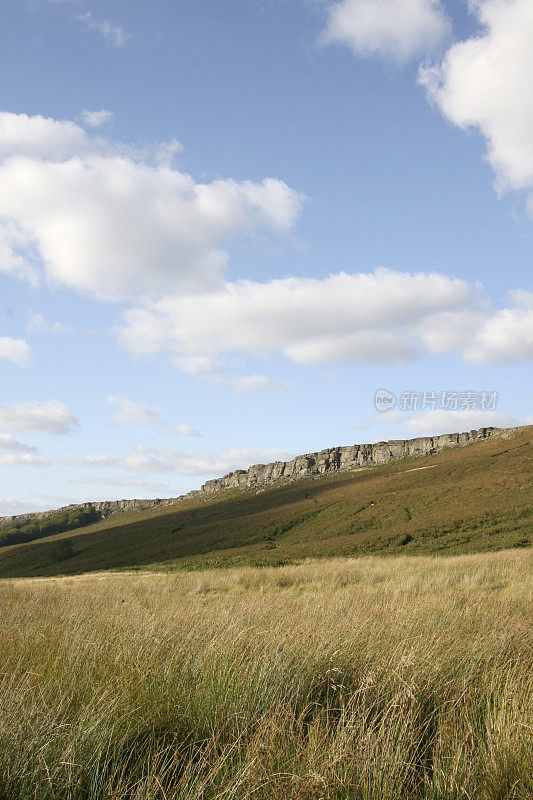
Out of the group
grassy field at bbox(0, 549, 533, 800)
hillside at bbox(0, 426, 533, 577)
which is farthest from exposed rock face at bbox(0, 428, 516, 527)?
grassy field at bbox(0, 549, 533, 800)

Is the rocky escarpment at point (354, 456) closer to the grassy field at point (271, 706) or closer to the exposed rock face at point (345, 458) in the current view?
the exposed rock face at point (345, 458)

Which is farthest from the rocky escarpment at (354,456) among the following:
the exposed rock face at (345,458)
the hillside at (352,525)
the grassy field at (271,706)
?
the grassy field at (271,706)

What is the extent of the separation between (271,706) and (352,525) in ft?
144

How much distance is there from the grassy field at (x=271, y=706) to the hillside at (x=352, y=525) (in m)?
22.2

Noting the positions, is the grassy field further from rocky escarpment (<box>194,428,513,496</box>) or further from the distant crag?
rocky escarpment (<box>194,428,513,496</box>)

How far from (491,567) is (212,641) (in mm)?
12586

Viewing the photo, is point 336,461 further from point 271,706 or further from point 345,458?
point 271,706

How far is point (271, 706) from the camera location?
9.73 feet

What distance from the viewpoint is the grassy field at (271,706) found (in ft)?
7.59

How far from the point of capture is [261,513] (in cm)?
6562

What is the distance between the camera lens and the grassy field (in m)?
2.31

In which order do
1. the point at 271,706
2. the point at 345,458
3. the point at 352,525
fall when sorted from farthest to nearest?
1. the point at 345,458
2. the point at 352,525
3. the point at 271,706

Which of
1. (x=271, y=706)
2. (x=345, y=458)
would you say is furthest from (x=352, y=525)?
(x=345, y=458)

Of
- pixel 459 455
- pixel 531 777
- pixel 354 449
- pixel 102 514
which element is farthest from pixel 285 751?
pixel 102 514
